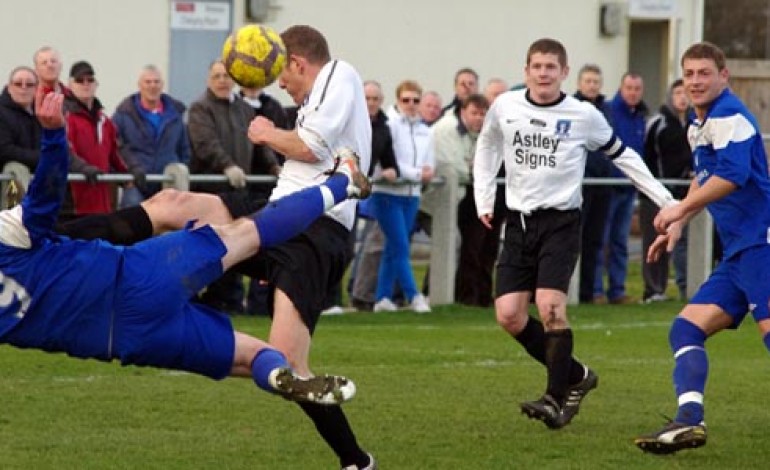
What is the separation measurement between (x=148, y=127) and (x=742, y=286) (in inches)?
312

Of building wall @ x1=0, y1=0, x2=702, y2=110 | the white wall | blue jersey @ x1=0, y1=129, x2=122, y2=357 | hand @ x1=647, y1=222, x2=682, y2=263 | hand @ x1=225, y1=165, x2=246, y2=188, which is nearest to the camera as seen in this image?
blue jersey @ x1=0, y1=129, x2=122, y2=357

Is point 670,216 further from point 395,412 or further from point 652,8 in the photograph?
point 652,8

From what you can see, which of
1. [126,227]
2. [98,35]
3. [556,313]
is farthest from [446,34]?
[126,227]

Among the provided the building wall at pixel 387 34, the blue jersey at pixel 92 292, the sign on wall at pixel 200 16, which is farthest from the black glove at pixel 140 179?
the blue jersey at pixel 92 292

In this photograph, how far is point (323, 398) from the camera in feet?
26.5

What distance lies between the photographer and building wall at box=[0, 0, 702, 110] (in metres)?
21.6

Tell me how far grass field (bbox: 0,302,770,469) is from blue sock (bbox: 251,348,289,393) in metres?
1.19

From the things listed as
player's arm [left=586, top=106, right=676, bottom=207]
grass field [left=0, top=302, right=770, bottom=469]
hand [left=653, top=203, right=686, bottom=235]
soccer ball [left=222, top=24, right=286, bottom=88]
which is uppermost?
soccer ball [left=222, top=24, right=286, bottom=88]

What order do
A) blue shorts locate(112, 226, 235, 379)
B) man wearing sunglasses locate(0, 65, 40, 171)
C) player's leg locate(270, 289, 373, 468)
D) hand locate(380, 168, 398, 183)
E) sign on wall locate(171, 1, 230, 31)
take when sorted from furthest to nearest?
1. sign on wall locate(171, 1, 230, 31)
2. hand locate(380, 168, 398, 183)
3. man wearing sunglasses locate(0, 65, 40, 171)
4. player's leg locate(270, 289, 373, 468)
5. blue shorts locate(112, 226, 235, 379)

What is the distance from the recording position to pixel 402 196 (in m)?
17.7

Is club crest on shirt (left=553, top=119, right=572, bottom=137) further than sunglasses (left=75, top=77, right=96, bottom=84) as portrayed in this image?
No

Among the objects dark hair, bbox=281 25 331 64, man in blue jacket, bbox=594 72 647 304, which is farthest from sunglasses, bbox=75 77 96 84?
dark hair, bbox=281 25 331 64

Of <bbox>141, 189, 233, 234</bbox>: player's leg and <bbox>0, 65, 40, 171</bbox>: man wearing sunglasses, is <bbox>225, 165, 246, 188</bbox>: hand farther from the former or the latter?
<bbox>141, 189, 233, 234</bbox>: player's leg

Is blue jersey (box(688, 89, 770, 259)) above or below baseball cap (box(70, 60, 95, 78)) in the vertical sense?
below
